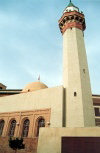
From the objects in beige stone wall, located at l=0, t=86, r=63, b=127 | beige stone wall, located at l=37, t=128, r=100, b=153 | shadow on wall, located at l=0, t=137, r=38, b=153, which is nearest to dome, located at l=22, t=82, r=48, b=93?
beige stone wall, located at l=0, t=86, r=63, b=127

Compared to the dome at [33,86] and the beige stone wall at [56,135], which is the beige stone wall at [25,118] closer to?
the beige stone wall at [56,135]

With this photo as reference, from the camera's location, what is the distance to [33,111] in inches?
842

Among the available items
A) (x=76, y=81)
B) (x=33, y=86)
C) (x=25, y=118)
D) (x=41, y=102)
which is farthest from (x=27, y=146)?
(x=33, y=86)

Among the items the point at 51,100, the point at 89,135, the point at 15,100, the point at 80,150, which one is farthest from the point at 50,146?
the point at 15,100

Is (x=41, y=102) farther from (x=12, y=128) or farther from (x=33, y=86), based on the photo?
(x=33, y=86)

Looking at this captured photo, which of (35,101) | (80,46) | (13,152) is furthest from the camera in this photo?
(80,46)

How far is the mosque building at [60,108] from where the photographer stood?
14789 millimetres

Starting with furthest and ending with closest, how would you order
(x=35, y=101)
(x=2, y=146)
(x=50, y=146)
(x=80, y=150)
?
(x=35, y=101), (x=2, y=146), (x=50, y=146), (x=80, y=150)

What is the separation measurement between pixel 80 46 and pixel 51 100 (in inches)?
362

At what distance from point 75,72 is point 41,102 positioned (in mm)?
6024

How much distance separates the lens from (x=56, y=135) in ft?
47.7

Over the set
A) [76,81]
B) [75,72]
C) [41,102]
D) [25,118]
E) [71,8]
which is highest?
[71,8]

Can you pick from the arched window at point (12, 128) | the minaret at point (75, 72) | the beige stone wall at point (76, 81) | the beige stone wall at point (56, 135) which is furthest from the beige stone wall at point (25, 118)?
the beige stone wall at point (56, 135)

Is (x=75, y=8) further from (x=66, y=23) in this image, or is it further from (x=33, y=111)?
(x=33, y=111)
